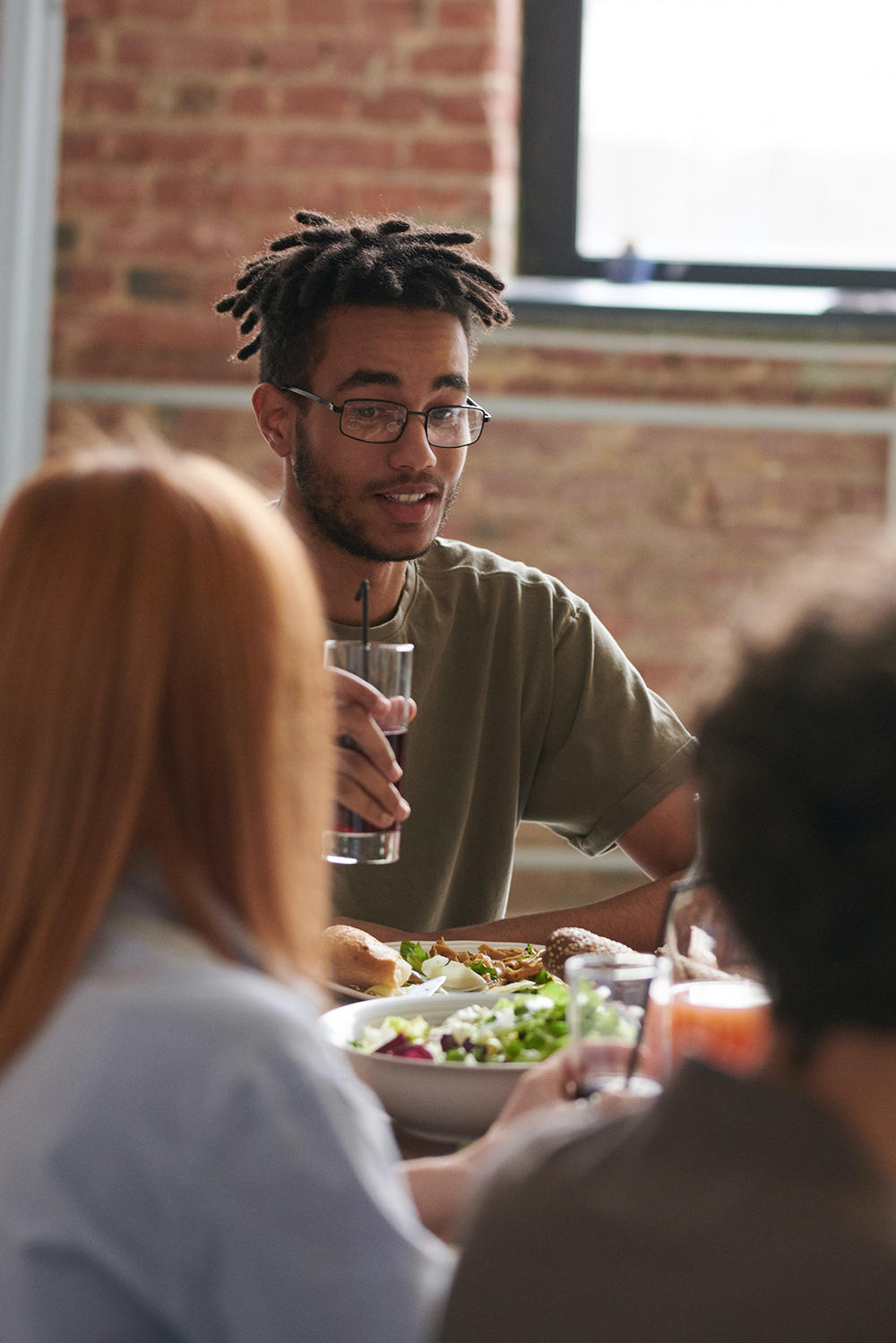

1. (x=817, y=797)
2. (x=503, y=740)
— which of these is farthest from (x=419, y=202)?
(x=817, y=797)

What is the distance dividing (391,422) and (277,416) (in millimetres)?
204

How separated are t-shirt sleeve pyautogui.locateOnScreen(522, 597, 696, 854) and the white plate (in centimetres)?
35

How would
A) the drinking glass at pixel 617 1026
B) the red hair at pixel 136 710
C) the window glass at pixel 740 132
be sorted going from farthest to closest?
the window glass at pixel 740 132
the drinking glass at pixel 617 1026
the red hair at pixel 136 710

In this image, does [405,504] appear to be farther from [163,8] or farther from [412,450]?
[163,8]

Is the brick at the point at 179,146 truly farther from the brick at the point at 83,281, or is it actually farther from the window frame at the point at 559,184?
the window frame at the point at 559,184

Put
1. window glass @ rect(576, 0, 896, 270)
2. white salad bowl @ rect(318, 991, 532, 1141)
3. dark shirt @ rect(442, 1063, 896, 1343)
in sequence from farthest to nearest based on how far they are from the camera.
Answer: window glass @ rect(576, 0, 896, 270)
white salad bowl @ rect(318, 991, 532, 1141)
dark shirt @ rect(442, 1063, 896, 1343)

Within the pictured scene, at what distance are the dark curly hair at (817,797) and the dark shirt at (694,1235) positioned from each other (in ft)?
0.17

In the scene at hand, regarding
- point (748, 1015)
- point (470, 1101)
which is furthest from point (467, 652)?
point (748, 1015)

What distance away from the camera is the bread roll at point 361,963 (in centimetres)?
130

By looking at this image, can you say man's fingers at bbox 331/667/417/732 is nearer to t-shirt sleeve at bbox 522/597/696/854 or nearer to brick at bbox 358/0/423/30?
t-shirt sleeve at bbox 522/597/696/854

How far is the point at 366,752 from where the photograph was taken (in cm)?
129

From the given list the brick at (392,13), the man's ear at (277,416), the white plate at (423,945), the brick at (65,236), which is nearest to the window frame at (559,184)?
the brick at (392,13)

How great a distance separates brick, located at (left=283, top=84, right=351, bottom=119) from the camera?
2.92 metres

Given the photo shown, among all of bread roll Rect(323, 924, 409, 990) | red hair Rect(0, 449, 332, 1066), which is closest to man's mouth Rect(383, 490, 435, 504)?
bread roll Rect(323, 924, 409, 990)
